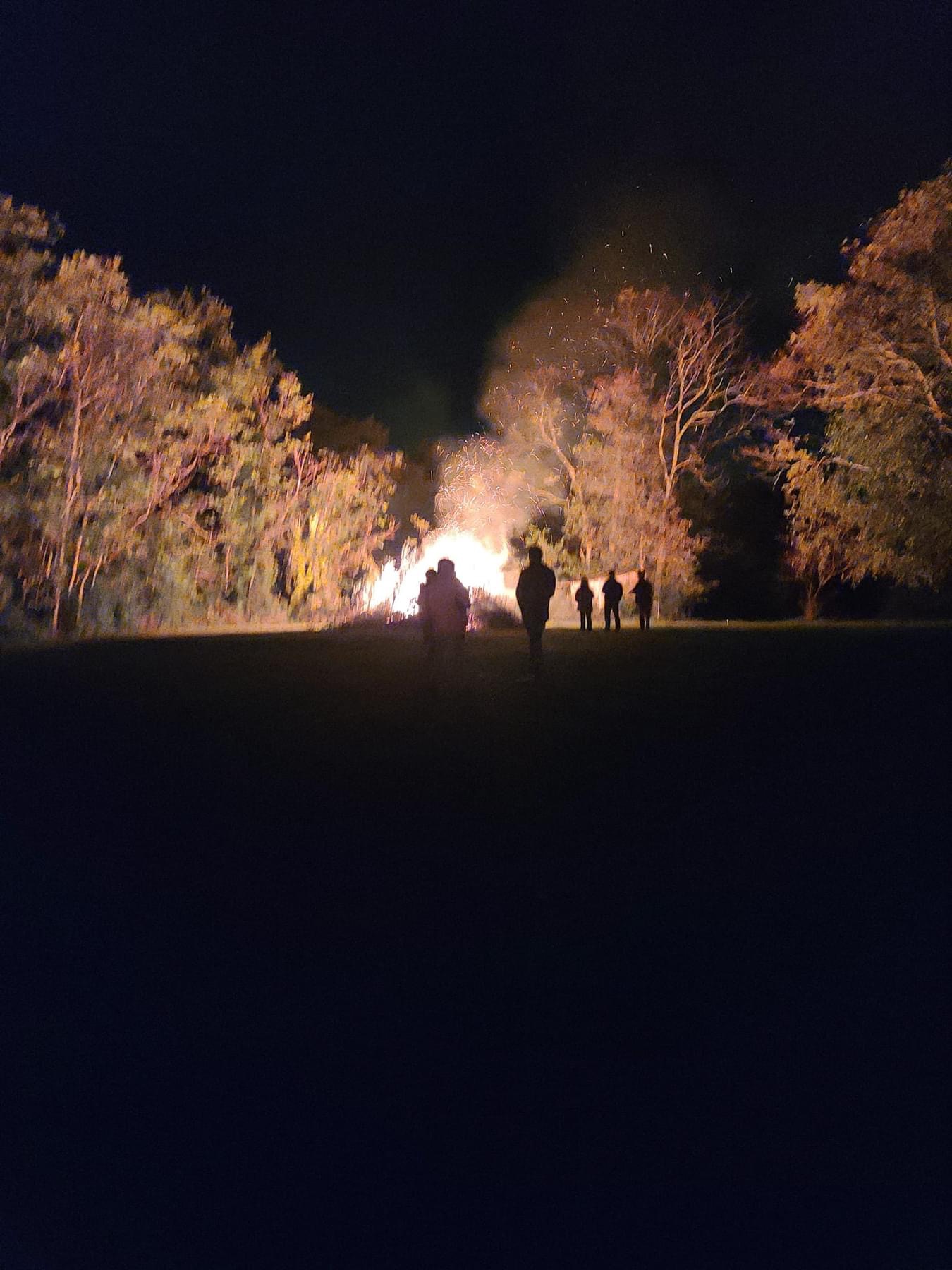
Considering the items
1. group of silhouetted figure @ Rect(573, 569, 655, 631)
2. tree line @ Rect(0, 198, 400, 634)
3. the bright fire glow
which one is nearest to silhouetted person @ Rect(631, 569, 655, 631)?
group of silhouetted figure @ Rect(573, 569, 655, 631)

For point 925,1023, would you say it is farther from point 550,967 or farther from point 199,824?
point 199,824

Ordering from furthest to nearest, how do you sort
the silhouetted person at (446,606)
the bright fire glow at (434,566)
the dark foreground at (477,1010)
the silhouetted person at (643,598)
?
the bright fire glow at (434,566), the silhouetted person at (643,598), the silhouetted person at (446,606), the dark foreground at (477,1010)

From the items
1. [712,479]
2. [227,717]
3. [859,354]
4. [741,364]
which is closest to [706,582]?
[712,479]

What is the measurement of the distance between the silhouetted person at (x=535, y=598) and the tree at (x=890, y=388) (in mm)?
17460

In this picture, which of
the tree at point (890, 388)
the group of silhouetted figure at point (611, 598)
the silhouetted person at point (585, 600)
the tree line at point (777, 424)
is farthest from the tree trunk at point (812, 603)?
the silhouetted person at point (585, 600)

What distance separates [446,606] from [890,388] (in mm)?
20528

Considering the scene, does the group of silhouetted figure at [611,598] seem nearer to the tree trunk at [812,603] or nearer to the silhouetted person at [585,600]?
the silhouetted person at [585,600]

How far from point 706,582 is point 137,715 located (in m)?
33.3

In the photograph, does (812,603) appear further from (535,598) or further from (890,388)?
(535,598)

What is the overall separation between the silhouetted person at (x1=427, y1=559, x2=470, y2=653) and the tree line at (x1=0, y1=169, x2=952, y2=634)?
1837 centimetres

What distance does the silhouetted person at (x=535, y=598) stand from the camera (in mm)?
16422

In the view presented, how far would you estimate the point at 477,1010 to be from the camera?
4.55 m

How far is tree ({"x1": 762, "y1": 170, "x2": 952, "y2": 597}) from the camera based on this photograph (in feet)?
100

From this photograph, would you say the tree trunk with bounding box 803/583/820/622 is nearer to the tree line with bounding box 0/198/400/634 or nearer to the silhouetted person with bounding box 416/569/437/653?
the tree line with bounding box 0/198/400/634
